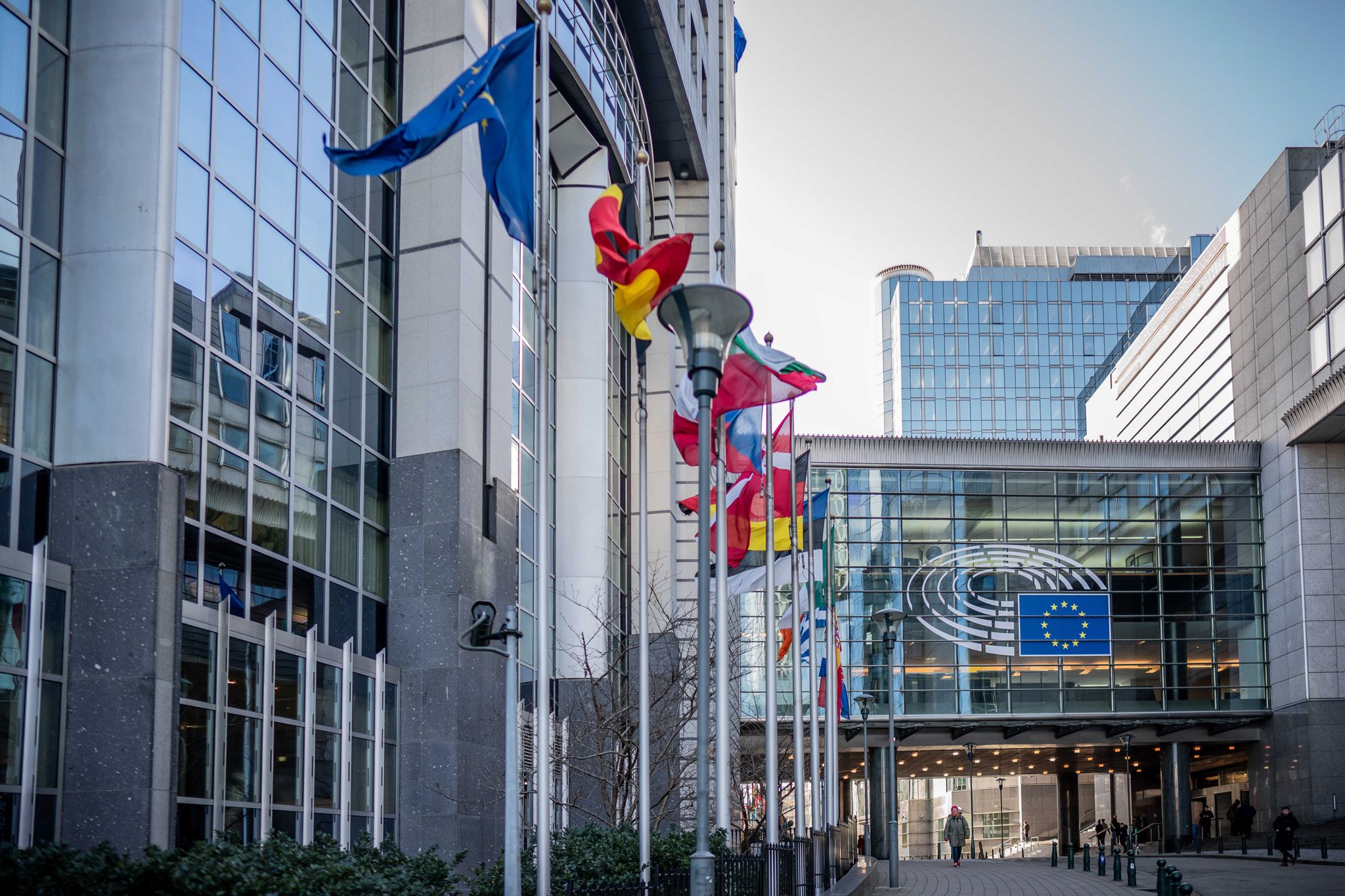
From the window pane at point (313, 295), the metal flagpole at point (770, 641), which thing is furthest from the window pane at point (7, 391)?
the metal flagpole at point (770, 641)

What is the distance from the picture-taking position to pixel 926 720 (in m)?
60.9

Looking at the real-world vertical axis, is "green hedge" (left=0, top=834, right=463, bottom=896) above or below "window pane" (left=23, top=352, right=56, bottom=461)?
below

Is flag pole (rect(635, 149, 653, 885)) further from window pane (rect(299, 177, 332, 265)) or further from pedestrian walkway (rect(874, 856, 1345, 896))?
pedestrian walkway (rect(874, 856, 1345, 896))

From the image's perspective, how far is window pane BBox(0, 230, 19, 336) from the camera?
16.2m

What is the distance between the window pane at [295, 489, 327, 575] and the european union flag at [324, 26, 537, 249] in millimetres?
7156

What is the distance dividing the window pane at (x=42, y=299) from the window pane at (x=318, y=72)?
7039mm

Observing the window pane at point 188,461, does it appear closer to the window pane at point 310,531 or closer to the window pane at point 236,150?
the window pane at point 310,531

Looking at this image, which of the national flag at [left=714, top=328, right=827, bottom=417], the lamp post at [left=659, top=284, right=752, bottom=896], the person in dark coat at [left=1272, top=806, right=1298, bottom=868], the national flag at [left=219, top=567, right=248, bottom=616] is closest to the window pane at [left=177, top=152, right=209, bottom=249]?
the national flag at [left=219, top=567, right=248, bottom=616]

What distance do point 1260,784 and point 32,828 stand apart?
58137mm

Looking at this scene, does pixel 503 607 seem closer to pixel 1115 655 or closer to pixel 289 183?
pixel 289 183

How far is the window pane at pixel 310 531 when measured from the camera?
21.7 meters

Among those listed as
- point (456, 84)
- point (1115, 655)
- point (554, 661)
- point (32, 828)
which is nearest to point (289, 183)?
point (456, 84)

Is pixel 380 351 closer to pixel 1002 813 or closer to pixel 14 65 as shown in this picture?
pixel 14 65

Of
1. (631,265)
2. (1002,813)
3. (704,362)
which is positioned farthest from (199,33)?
(1002,813)
